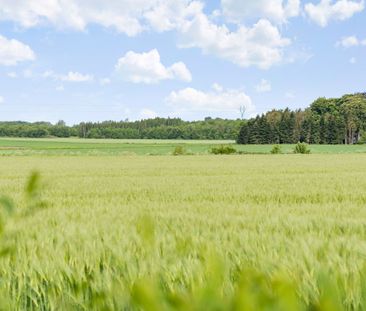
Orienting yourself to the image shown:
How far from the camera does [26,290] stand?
213 centimetres

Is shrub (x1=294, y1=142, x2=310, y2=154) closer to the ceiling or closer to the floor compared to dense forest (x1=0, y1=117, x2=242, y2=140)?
closer to the floor

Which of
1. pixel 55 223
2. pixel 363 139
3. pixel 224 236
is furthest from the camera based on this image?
pixel 363 139

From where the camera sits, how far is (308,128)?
101m

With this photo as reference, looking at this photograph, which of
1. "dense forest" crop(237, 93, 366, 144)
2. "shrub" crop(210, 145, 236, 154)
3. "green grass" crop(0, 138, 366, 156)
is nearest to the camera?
"shrub" crop(210, 145, 236, 154)

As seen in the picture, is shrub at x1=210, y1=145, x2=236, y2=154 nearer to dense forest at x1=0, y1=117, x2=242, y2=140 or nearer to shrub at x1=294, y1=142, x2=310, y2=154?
shrub at x1=294, y1=142, x2=310, y2=154

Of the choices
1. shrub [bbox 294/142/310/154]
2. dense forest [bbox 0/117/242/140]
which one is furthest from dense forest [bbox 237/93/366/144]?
shrub [bbox 294/142/310/154]

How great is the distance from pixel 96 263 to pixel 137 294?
199cm

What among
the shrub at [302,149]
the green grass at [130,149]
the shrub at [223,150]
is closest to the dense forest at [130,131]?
the green grass at [130,149]

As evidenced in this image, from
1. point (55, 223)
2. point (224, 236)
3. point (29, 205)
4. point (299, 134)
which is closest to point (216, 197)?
point (55, 223)

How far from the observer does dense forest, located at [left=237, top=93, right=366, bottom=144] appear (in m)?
100

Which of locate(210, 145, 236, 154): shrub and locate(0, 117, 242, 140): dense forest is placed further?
locate(0, 117, 242, 140): dense forest

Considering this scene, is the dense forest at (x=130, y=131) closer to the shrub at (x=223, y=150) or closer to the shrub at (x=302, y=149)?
the shrub at (x=302, y=149)

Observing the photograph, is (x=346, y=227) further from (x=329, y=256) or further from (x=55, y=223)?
(x=55, y=223)

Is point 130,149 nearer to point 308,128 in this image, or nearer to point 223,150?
point 223,150
